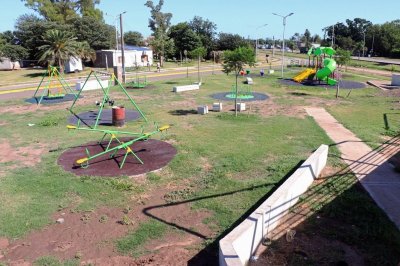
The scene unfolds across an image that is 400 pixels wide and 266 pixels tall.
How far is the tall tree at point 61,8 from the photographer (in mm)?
64125

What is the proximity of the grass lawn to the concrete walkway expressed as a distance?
1.82 feet

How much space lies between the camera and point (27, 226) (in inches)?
318

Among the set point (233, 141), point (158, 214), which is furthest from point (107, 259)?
point (233, 141)

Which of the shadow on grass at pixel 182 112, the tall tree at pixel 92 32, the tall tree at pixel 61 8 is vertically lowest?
the shadow on grass at pixel 182 112

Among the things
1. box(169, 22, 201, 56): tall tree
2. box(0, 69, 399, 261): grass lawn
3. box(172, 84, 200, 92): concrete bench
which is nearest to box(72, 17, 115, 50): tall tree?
box(169, 22, 201, 56): tall tree

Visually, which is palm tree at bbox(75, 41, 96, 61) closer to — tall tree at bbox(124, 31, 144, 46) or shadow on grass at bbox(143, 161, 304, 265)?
tall tree at bbox(124, 31, 144, 46)

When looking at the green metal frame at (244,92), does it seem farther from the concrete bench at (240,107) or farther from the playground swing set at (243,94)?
the concrete bench at (240,107)

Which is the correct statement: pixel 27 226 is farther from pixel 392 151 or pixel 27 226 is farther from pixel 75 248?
pixel 392 151

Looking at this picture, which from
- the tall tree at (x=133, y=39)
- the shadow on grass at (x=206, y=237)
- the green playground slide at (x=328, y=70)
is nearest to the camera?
the shadow on grass at (x=206, y=237)

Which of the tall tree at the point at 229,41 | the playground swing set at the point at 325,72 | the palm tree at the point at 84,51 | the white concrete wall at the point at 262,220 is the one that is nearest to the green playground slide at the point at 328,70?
the playground swing set at the point at 325,72

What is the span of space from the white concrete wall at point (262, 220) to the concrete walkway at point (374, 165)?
1639 millimetres

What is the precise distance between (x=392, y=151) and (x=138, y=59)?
159ft

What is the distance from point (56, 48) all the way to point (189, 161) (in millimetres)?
36085

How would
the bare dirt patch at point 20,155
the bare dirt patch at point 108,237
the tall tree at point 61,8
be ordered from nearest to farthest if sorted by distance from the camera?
the bare dirt patch at point 108,237
the bare dirt patch at point 20,155
the tall tree at point 61,8
